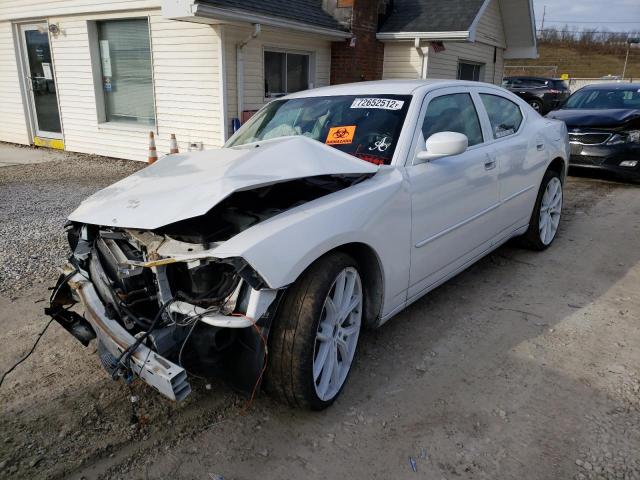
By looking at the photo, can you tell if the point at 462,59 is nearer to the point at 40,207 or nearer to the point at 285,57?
the point at 285,57

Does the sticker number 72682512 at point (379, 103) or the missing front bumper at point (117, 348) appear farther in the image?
the sticker number 72682512 at point (379, 103)

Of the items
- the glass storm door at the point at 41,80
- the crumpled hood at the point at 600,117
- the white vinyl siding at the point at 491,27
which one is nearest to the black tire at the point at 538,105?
the white vinyl siding at the point at 491,27

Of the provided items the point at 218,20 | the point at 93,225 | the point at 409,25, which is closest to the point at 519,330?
the point at 93,225

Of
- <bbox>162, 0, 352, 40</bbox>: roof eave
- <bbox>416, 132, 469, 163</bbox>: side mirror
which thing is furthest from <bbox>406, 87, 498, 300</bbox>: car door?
<bbox>162, 0, 352, 40</bbox>: roof eave

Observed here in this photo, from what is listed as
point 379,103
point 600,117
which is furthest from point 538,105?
point 379,103

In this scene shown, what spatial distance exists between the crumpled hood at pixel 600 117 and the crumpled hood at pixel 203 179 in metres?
7.34

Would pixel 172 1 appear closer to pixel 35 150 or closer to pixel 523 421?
pixel 35 150

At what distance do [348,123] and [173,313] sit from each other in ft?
5.98

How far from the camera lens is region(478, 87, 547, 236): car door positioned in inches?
163

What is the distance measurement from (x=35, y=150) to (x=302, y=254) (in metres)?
11.3

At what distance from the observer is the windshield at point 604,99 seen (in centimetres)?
975

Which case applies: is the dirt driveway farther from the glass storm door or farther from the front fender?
the glass storm door

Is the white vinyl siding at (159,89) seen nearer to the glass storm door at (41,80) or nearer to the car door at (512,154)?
the glass storm door at (41,80)

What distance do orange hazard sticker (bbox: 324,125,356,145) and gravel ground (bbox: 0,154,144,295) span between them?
2.73 m
